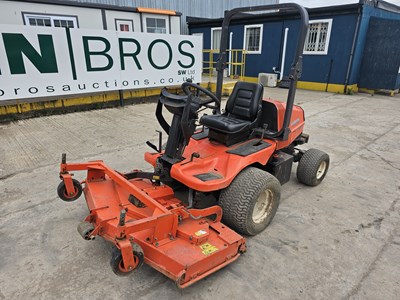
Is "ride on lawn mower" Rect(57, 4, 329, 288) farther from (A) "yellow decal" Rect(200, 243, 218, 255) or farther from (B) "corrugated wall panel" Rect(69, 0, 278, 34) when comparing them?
(B) "corrugated wall panel" Rect(69, 0, 278, 34)

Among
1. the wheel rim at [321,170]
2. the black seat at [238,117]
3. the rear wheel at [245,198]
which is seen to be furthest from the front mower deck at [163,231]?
the wheel rim at [321,170]

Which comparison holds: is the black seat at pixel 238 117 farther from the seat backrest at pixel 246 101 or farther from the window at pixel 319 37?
the window at pixel 319 37

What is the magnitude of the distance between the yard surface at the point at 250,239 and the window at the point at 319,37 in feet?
23.4

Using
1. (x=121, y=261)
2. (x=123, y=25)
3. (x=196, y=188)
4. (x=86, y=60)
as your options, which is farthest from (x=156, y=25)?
(x=121, y=261)

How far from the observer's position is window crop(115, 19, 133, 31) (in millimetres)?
11039

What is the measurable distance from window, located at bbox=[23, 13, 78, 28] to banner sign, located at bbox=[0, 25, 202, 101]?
3.70 metres

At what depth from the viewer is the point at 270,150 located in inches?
124

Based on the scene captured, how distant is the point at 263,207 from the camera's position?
9.93 feet

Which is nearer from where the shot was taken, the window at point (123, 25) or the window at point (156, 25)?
the window at point (123, 25)

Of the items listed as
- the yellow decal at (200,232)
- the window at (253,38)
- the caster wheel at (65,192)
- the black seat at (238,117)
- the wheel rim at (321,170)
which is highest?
the window at (253,38)

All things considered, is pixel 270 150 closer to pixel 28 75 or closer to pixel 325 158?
pixel 325 158

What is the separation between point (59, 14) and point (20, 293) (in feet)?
33.1

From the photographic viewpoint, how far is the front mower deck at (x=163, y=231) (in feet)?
6.64

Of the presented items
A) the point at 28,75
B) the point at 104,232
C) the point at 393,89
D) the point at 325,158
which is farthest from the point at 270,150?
the point at 393,89
